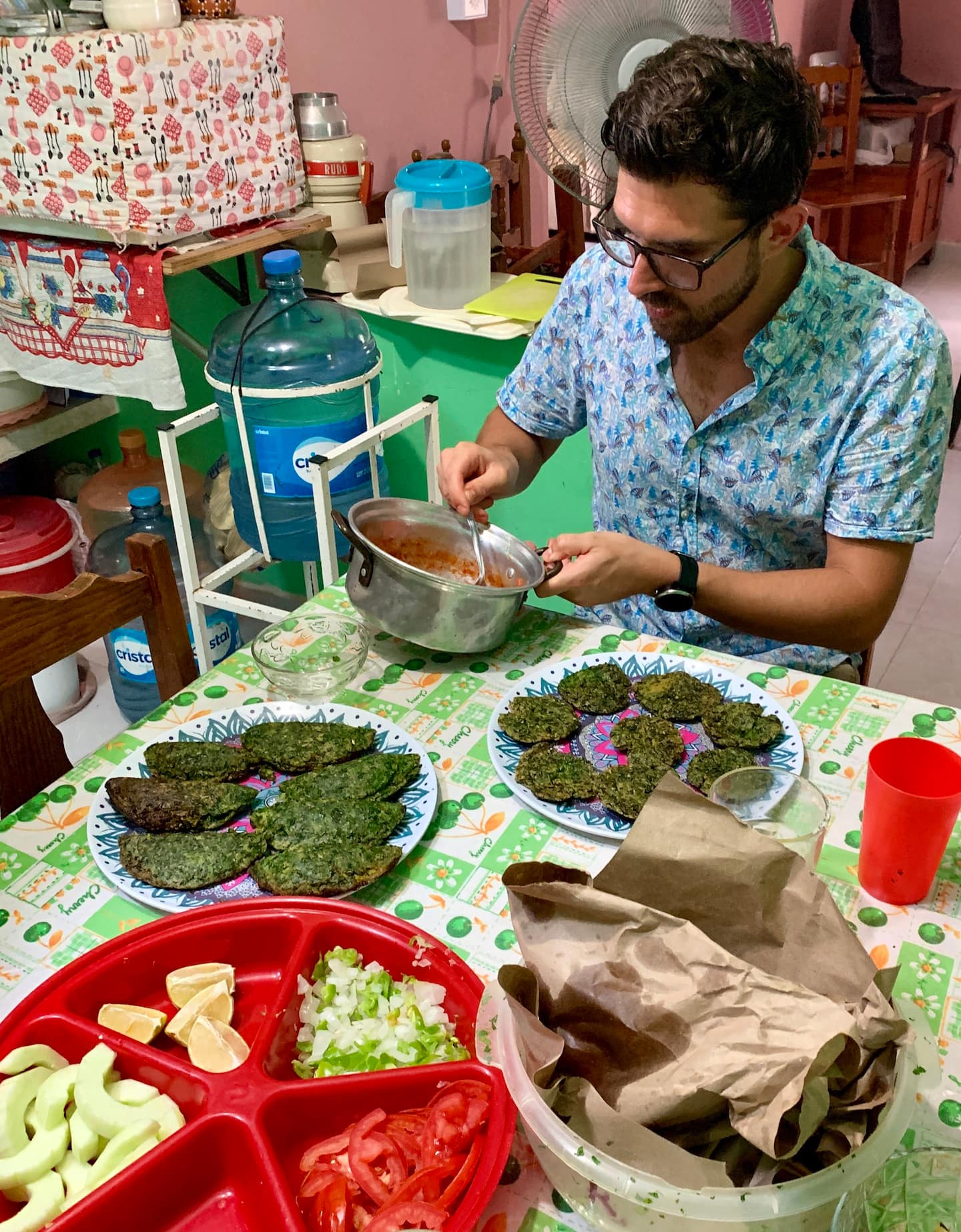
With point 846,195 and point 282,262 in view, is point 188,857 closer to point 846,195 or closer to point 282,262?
point 282,262

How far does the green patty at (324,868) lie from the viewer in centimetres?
106

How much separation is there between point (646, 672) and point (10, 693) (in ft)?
2.80

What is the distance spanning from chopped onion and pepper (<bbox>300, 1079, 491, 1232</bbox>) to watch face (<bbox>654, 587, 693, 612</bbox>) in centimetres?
80

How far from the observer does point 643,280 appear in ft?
4.58

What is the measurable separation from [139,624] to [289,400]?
0.67 m

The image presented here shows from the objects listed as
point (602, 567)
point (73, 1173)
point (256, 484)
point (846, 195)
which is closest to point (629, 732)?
point (602, 567)

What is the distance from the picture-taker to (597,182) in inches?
71.3

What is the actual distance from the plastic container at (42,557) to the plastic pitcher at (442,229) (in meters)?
1.18

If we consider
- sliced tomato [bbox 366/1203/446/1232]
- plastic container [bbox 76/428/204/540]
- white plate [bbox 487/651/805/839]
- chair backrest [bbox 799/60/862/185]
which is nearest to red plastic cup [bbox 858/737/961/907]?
white plate [bbox 487/651/805/839]

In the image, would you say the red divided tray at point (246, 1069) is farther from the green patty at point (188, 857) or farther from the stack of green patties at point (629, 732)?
the stack of green patties at point (629, 732)

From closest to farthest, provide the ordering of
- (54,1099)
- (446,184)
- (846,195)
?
(54,1099)
(446,184)
(846,195)

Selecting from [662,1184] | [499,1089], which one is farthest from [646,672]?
[662,1184]

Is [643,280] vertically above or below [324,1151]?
above

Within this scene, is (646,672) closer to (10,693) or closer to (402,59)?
(10,693)
